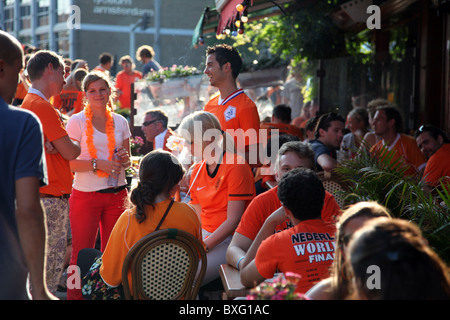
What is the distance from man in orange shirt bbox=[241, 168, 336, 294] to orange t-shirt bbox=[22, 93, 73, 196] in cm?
164

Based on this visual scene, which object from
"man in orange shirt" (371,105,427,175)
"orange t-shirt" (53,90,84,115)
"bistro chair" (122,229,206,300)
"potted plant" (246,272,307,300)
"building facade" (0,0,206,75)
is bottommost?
"bistro chair" (122,229,206,300)

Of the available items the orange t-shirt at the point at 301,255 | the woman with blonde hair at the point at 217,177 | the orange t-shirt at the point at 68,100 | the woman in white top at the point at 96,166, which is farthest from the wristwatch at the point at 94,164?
the orange t-shirt at the point at 68,100

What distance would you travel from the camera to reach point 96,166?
425 cm

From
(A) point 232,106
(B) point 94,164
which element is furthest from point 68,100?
(A) point 232,106

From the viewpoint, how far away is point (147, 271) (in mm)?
2912

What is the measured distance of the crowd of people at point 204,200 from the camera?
1.99 metres

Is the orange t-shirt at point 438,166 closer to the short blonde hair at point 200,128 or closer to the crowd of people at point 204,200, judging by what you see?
the crowd of people at point 204,200

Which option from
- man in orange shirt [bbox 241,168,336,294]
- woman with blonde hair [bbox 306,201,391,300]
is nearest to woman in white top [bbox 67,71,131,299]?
man in orange shirt [bbox 241,168,336,294]

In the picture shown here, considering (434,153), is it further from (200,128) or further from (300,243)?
(300,243)

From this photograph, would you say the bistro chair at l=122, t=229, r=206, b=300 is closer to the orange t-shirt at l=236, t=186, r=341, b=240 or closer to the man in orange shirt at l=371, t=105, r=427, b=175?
the orange t-shirt at l=236, t=186, r=341, b=240

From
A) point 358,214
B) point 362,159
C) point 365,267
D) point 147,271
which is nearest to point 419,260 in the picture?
point 365,267

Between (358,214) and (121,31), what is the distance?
125 feet

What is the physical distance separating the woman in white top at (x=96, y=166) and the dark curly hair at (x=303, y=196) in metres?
1.78

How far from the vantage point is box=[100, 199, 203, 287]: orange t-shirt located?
9.91 feet
